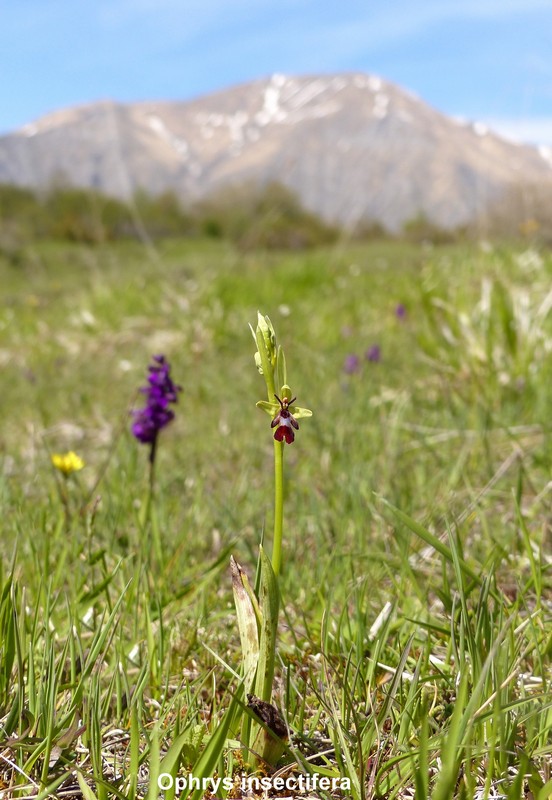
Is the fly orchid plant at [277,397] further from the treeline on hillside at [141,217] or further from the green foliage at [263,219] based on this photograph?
the treeline on hillside at [141,217]

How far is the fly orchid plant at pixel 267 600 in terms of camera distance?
85 centimetres

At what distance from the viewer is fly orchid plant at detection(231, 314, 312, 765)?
33.3 inches

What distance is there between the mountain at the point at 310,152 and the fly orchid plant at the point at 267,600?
11.3ft

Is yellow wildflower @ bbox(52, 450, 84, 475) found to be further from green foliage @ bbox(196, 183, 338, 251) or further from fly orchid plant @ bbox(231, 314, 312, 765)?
green foliage @ bbox(196, 183, 338, 251)

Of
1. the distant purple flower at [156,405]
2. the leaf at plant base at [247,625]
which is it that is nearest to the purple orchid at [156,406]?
the distant purple flower at [156,405]

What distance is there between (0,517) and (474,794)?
4.42ft

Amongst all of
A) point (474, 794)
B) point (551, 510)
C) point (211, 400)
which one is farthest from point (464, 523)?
point (211, 400)

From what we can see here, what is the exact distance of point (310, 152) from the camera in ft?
57.0

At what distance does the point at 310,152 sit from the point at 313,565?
668 inches

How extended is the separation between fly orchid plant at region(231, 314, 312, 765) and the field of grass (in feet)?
0.09

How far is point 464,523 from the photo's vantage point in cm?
156

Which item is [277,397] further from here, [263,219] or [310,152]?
[310,152]

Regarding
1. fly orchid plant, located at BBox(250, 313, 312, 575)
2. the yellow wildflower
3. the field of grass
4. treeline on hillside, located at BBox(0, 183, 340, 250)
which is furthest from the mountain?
fly orchid plant, located at BBox(250, 313, 312, 575)

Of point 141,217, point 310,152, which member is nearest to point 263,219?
point 310,152
